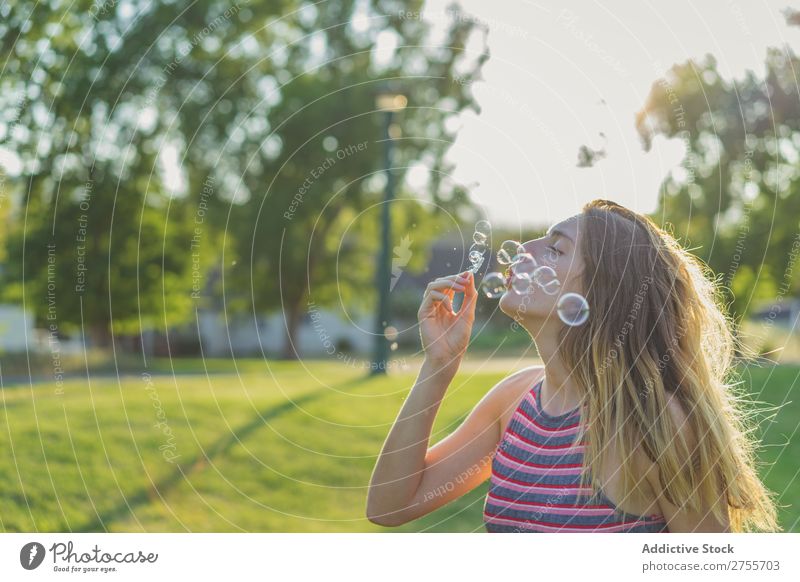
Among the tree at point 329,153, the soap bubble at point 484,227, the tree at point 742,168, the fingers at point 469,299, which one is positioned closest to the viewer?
the fingers at point 469,299

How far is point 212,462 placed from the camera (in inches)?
372

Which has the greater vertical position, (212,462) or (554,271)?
(554,271)

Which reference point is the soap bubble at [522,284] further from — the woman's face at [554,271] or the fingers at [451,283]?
the fingers at [451,283]

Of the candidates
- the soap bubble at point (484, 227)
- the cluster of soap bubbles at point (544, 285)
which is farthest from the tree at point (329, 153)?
the cluster of soap bubbles at point (544, 285)

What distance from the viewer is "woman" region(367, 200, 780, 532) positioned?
3.34m

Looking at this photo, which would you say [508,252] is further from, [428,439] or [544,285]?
[428,439]

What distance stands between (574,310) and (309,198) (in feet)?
93.9

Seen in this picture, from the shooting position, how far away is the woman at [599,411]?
3.34 metres

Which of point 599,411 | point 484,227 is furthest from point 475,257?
point 599,411
